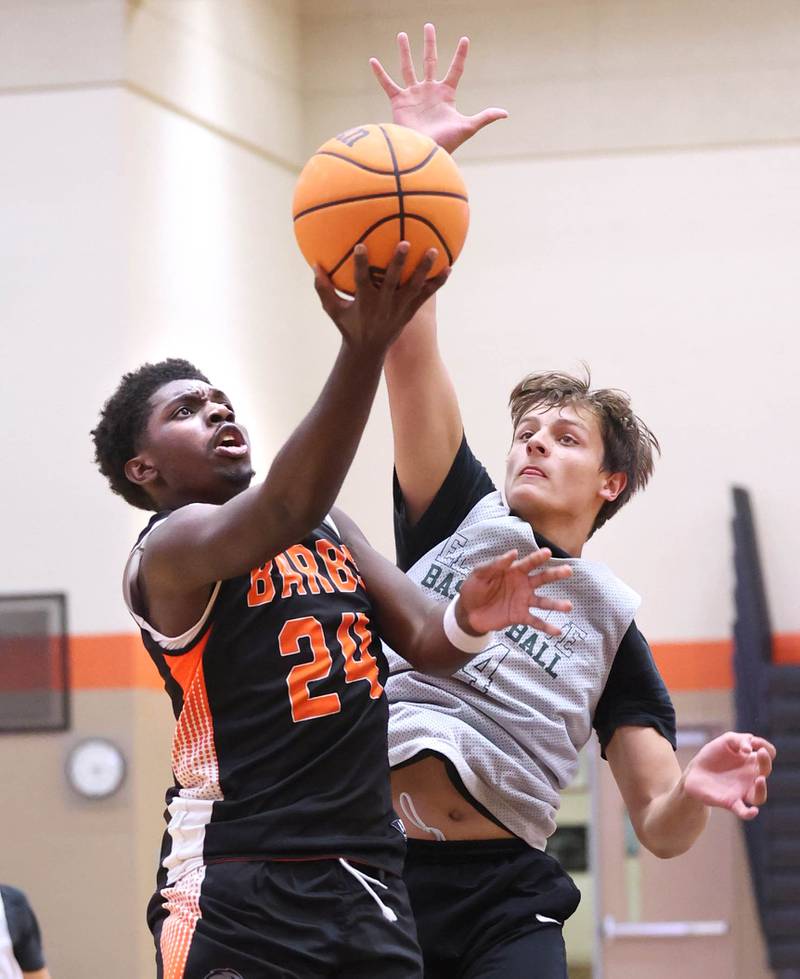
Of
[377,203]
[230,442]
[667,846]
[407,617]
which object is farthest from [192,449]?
[667,846]

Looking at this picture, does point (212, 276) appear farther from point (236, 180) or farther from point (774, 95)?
point (774, 95)

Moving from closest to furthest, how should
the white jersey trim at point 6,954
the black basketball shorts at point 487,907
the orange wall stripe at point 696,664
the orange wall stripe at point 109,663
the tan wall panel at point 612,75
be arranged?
1. the black basketball shorts at point 487,907
2. the white jersey trim at point 6,954
3. the orange wall stripe at point 109,663
4. the orange wall stripe at point 696,664
5. the tan wall panel at point 612,75

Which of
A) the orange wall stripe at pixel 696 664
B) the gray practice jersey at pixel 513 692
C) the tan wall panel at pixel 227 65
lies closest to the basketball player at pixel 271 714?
the gray practice jersey at pixel 513 692

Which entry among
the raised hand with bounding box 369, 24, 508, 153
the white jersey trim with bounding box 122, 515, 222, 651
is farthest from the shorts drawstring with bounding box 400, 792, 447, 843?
the raised hand with bounding box 369, 24, 508, 153

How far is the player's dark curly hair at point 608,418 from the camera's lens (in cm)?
358

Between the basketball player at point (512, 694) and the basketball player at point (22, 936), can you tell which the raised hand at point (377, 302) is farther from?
the basketball player at point (22, 936)

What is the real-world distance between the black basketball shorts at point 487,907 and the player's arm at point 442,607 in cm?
60

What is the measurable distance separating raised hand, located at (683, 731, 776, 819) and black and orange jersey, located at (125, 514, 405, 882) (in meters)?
0.66

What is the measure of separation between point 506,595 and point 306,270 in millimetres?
6561

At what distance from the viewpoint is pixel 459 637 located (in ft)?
9.00

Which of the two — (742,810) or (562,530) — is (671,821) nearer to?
(742,810)

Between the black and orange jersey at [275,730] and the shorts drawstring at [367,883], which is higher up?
the black and orange jersey at [275,730]

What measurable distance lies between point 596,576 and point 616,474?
0.93 feet

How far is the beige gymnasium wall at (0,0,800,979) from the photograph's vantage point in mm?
7074
